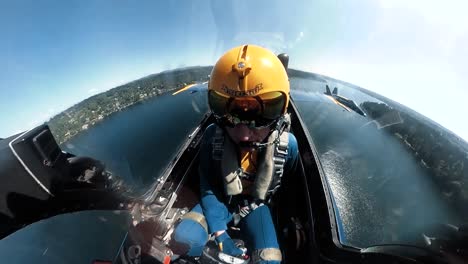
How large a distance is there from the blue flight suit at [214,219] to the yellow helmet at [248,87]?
0.74 meters

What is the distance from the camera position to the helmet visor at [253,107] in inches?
95.6

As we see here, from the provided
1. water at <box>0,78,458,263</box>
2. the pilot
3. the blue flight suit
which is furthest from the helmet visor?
water at <box>0,78,458,263</box>

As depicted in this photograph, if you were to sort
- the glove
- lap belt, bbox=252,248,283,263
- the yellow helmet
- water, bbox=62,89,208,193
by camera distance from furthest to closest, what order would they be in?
water, bbox=62,89,208,193
the glove
lap belt, bbox=252,248,283,263
the yellow helmet

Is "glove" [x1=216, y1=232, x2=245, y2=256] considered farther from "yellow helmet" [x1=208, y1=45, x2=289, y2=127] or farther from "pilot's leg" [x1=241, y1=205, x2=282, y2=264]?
"yellow helmet" [x1=208, y1=45, x2=289, y2=127]

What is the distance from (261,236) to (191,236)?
2.59ft

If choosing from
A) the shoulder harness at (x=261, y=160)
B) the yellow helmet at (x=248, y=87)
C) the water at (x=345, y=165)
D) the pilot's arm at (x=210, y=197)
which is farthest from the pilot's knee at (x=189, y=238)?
the water at (x=345, y=165)

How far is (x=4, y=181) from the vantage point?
153 cm

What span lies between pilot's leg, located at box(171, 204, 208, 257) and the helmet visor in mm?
1225

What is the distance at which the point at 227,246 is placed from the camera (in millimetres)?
2709

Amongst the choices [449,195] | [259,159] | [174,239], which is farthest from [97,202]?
[449,195]

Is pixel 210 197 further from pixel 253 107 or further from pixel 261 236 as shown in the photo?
pixel 253 107

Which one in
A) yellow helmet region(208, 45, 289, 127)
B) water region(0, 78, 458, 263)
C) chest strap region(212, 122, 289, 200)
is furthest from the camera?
water region(0, 78, 458, 263)

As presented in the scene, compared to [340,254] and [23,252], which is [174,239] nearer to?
[340,254]

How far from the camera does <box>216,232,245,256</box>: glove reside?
105 inches
